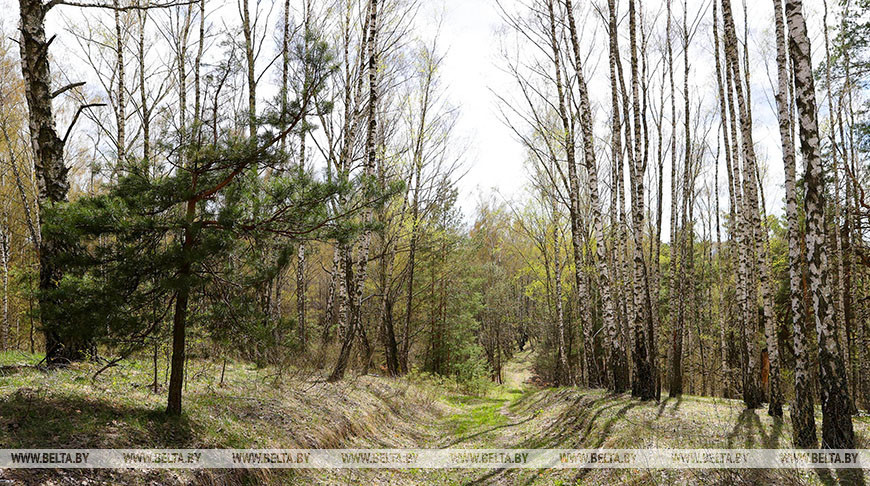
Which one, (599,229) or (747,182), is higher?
(747,182)

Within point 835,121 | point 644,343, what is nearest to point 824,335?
point 644,343

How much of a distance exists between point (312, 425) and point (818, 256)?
6.57m

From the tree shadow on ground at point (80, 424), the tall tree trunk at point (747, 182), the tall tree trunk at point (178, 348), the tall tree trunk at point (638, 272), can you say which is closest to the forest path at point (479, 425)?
the tall tree trunk at point (638, 272)

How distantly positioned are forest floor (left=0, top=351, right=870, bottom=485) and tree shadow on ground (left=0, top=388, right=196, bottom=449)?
1cm

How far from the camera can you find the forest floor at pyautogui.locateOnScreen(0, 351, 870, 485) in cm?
386

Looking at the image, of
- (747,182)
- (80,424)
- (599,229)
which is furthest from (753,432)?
(80,424)

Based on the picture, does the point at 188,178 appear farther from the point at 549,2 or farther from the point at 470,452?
the point at 549,2

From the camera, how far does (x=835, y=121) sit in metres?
11.8

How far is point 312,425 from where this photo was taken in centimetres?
651

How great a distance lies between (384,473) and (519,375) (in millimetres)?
29376

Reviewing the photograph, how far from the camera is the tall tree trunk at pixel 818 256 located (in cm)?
480

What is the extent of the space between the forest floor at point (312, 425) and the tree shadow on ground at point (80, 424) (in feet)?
0.04

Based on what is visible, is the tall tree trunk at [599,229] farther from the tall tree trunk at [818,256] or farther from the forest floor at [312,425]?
the tall tree trunk at [818,256]

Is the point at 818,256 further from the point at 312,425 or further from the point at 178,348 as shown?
the point at 178,348
